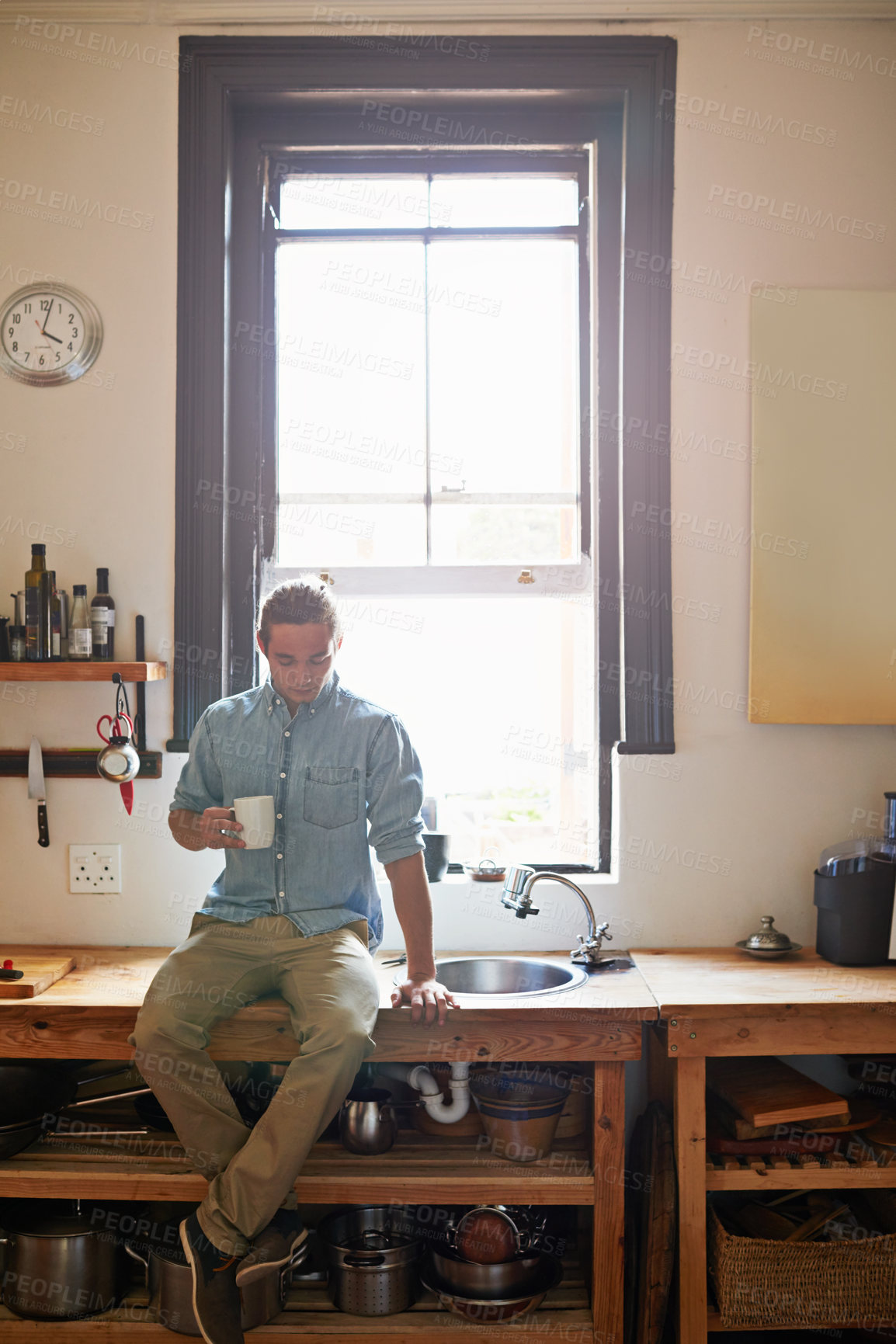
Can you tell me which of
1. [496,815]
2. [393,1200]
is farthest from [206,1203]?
[496,815]

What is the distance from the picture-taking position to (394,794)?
88.4 inches

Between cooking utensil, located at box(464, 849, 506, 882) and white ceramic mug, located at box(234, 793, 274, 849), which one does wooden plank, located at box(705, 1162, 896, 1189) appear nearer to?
cooking utensil, located at box(464, 849, 506, 882)

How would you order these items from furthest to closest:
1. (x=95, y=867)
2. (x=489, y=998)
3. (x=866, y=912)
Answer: (x=95, y=867) → (x=866, y=912) → (x=489, y=998)

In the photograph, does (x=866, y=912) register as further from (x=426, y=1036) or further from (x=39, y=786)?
(x=39, y=786)

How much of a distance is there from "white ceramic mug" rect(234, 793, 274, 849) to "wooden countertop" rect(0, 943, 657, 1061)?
14.2 inches

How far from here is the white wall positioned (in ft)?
8.63

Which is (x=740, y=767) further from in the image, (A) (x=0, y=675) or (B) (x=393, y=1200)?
(A) (x=0, y=675)

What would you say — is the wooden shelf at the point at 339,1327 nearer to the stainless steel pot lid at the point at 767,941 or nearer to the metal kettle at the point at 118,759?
the stainless steel pot lid at the point at 767,941

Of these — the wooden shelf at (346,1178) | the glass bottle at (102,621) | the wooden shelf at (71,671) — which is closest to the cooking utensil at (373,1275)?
the wooden shelf at (346,1178)

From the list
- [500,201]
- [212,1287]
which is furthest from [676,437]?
[212,1287]

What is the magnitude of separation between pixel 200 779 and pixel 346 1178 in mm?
910

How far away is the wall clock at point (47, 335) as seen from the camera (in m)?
2.64

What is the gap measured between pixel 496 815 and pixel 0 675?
52.7 inches

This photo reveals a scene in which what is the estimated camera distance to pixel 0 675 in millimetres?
2445
